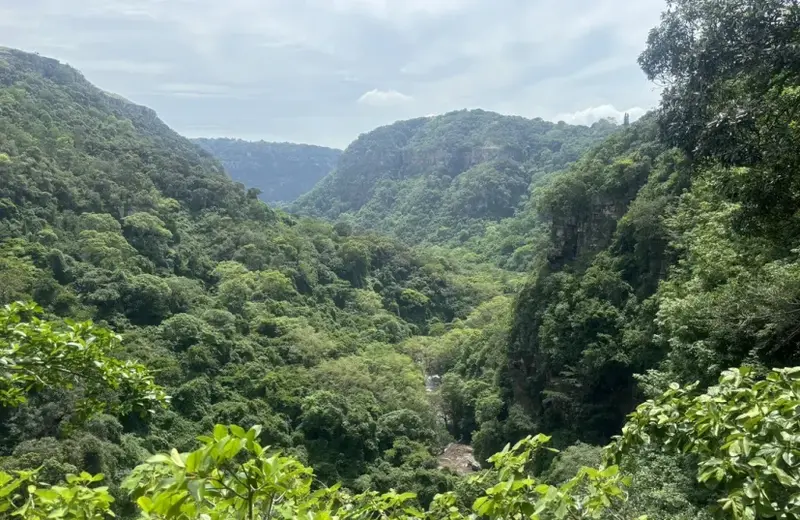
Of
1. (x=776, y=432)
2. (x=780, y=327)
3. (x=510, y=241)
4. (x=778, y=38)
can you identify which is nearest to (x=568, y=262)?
(x=780, y=327)

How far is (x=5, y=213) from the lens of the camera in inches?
1115

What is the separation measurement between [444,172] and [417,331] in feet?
221

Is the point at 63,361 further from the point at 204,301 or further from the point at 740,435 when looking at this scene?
the point at 204,301

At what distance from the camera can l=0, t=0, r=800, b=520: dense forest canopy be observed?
215 cm

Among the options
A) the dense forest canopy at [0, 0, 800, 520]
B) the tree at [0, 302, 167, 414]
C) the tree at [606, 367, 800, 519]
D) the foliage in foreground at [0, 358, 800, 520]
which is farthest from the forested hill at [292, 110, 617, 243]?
the foliage in foreground at [0, 358, 800, 520]

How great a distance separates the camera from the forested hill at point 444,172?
8812 centimetres

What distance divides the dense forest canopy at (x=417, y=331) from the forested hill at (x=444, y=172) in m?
20.3

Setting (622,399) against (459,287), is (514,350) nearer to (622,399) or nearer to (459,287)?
(622,399)

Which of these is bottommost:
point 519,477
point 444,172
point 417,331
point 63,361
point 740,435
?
point 417,331

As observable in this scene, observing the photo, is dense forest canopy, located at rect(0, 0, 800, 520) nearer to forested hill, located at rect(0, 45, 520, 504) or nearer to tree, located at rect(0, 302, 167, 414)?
tree, located at rect(0, 302, 167, 414)

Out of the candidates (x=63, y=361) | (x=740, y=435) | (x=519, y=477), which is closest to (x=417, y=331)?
(x=63, y=361)

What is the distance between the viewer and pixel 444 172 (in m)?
109

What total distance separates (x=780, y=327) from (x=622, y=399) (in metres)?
13.9

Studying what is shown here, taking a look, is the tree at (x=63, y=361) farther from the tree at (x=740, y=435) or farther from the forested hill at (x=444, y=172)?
the forested hill at (x=444, y=172)
